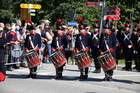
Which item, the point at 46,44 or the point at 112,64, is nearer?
the point at 112,64

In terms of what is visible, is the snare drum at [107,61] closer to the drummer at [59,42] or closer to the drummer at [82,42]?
the drummer at [82,42]

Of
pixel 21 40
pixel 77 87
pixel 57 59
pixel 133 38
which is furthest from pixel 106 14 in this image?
pixel 77 87

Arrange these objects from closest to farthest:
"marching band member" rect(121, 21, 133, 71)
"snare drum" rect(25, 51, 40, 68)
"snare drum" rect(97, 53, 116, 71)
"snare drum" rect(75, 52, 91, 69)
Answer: "snare drum" rect(97, 53, 116, 71)
"snare drum" rect(75, 52, 91, 69)
"snare drum" rect(25, 51, 40, 68)
"marching band member" rect(121, 21, 133, 71)

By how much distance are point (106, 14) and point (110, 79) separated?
6.60m

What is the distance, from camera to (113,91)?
11.0 meters

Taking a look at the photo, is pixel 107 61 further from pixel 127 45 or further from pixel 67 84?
pixel 127 45

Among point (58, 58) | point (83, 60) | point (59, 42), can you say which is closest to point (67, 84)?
point (83, 60)

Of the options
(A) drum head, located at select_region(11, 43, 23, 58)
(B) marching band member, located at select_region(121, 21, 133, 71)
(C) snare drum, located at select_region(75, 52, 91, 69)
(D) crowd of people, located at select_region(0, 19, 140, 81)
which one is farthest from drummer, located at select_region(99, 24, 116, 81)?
(A) drum head, located at select_region(11, 43, 23, 58)

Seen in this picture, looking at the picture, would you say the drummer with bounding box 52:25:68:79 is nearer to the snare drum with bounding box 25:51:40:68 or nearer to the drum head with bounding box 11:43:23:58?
the snare drum with bounding box 25:51:40:68

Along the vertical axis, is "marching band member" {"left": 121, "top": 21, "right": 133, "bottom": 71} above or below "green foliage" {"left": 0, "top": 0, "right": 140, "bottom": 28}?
below

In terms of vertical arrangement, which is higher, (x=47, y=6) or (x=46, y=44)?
(x=47, y=6)

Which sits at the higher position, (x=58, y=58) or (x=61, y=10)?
(x=61, y=10)

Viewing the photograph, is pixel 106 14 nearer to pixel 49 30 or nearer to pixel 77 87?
pixel 49 30

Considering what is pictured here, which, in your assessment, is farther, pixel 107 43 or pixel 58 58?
pixel 58 58
